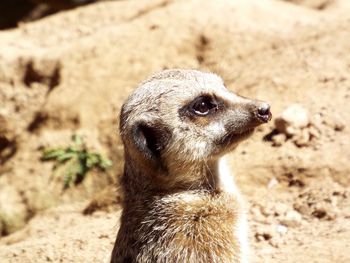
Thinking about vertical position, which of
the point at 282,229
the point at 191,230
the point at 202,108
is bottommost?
the point at 282,229

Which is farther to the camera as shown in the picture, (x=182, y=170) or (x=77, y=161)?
(x=77, y=161)

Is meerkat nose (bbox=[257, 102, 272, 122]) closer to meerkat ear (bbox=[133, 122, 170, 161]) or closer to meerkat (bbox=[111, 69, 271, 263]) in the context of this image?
meerkat (bbox=[111, 69, 271, 263])

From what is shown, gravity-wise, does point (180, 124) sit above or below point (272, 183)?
above

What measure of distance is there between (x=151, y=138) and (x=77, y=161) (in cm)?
238

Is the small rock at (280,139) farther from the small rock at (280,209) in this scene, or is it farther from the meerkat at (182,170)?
the meerkat at (182,170)

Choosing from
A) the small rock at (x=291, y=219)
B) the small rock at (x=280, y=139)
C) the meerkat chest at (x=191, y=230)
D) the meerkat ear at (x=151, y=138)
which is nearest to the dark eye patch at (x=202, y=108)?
the meerkat ear at (x=151, y=138)

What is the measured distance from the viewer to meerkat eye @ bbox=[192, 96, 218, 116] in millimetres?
3004

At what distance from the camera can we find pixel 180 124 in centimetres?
302

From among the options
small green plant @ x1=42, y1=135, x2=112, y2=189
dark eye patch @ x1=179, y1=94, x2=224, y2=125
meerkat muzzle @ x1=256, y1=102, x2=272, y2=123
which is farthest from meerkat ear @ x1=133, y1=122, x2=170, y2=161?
small green plant @ x1=42, y1=135, x2=112, y2=189

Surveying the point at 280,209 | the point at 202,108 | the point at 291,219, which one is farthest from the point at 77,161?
the point at 202,108

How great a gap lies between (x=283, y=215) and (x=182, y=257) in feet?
3.70

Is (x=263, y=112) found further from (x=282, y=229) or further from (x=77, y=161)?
(x=77, y=161)

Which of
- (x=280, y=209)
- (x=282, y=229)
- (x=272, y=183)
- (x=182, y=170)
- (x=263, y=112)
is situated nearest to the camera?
(x=263, y=112)

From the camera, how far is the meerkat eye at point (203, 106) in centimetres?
300
